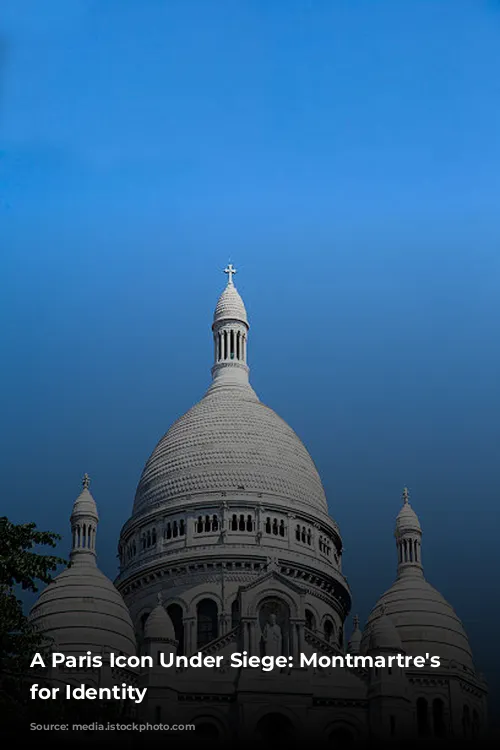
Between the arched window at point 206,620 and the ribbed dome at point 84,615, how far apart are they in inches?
220

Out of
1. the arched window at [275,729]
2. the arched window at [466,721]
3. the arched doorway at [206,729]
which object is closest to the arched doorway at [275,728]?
the arched window at [275,729]

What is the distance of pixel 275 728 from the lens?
76.3 metres

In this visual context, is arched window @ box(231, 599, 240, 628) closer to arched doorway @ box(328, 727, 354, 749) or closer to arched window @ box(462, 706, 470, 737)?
arched doorway @ box(328, 727, 354, 749)

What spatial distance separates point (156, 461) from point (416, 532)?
1542cm

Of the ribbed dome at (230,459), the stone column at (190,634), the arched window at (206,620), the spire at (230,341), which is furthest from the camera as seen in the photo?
the spire at (230,341)

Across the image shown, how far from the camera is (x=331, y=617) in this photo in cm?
9206

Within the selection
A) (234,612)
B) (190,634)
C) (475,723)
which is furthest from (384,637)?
(190,634)

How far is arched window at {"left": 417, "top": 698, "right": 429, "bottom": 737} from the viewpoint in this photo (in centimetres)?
7956

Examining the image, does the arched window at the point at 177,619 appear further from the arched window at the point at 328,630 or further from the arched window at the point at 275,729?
the arched window at the point at 275,729

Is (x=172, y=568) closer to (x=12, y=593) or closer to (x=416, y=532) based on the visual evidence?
(x=416, y=532)

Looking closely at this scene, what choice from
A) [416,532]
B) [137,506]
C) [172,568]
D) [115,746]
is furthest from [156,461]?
[115,746]

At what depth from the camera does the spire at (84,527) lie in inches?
3438

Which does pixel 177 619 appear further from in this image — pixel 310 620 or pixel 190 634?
pixel 310 620

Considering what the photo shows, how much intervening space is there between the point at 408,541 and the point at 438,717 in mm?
12509
